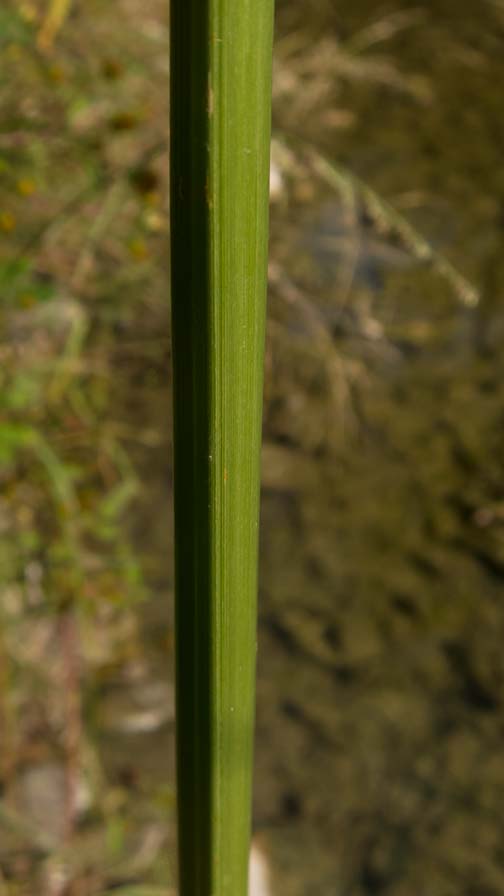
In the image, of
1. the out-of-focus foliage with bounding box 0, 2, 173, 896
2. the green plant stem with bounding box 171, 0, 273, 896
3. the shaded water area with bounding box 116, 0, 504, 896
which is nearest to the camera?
the green plant stem with bounding box 171, 0, 273, 896

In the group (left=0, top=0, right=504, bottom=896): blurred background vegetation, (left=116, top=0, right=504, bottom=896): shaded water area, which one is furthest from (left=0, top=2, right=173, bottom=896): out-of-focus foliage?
(left=116, top=0, right=504, bottom=896): shaded water area

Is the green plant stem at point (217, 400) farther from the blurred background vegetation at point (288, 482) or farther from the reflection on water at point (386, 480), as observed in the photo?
the reflection on water at point (386, 480)

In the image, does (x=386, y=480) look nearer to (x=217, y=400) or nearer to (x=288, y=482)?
(x=288, y=482)

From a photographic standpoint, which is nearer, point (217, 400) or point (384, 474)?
point (217, 400)

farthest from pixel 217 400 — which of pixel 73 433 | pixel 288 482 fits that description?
pixel 288 482

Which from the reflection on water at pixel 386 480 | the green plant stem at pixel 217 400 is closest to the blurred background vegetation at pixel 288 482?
the reflection on water at pixel 386 480

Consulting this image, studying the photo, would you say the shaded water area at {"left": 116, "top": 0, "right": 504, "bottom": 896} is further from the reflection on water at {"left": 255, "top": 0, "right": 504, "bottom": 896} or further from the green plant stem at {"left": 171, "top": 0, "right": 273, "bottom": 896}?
the green plant stem at {"left": 171, "top": 0, "right": 273, "bottom": 896}

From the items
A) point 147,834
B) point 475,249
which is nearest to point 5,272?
point 147,834
